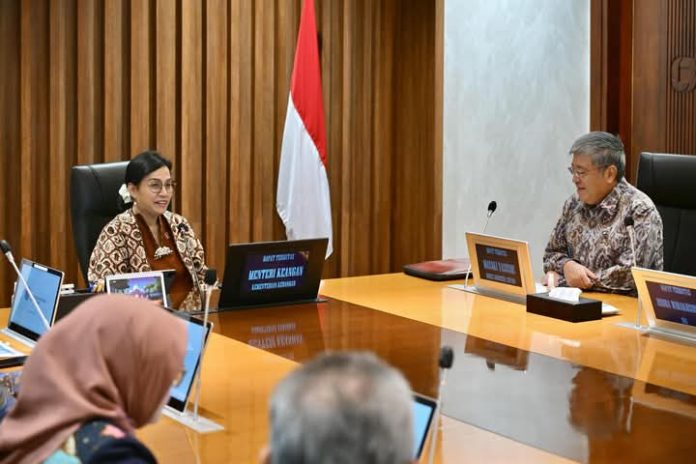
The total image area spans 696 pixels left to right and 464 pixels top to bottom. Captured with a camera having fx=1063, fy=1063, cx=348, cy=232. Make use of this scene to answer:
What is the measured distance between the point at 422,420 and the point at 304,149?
14.0 feet

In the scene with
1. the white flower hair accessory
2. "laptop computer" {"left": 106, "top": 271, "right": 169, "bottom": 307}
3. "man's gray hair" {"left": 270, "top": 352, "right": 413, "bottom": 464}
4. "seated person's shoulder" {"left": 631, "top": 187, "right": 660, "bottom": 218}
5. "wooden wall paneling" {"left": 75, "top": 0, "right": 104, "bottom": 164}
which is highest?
"wooden wall paneling" {"left": 75, "top": 0, "right": 104, "bottom": 164}

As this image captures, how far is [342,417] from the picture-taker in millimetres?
1090

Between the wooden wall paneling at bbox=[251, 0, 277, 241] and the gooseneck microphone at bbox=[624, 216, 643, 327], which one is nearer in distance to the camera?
the gooseneck microphone at bbox=[624, 216, 643, 327]

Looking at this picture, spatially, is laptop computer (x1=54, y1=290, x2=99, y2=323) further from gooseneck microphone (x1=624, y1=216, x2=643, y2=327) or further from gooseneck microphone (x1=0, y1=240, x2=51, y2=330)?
gooseneck microphone (x1=624, y1=216, x2=643, y2=327)

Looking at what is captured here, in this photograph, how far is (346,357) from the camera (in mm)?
1179

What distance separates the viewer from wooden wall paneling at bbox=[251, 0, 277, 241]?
19.4ft

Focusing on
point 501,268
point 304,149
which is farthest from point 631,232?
point 304,149

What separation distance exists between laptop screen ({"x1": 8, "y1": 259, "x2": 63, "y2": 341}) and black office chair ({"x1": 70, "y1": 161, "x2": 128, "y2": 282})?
0.88m

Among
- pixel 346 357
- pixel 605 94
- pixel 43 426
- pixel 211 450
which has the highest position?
pixel 605 94

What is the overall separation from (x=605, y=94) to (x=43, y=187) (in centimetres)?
328

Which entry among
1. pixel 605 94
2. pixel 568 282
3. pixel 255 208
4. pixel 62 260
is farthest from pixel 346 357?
pixel 605 94

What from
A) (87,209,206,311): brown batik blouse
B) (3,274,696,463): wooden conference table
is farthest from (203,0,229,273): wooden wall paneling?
(3,274,696,463): wooden conference table

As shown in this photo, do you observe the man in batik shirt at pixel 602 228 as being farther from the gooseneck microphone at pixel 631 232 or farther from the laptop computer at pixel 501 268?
the laptop computer at pixel 501 268

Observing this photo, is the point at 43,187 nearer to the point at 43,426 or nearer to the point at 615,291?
the point at 615,291
